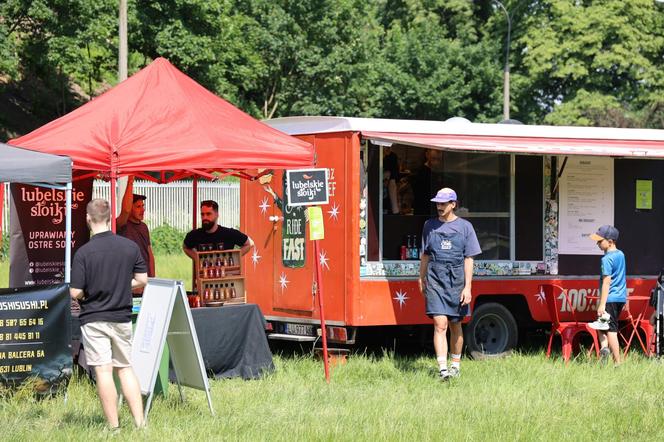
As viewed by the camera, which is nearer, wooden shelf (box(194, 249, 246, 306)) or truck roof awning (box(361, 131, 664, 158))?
wooden shelf (box(194, 249, 246, 306))

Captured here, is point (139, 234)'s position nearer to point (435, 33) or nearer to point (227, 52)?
point (227, 52)

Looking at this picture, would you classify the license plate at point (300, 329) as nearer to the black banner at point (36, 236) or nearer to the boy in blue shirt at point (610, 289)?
the black banner at point (36, 236)

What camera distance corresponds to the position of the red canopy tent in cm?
1001

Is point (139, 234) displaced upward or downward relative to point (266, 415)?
upward

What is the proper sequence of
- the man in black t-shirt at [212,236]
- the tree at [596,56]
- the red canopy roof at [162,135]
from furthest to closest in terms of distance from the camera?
1. the tree at [596,56]
2. the man in black t-shirt at [212,236]
3. the red canopy roof at [162,135]

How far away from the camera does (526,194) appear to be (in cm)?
1255

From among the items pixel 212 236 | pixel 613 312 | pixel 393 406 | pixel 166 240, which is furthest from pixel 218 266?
pixel 166 240

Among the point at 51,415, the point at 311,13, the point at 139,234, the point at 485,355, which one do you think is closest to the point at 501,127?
the point at 485,355

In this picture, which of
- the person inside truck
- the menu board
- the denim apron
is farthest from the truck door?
the menu board

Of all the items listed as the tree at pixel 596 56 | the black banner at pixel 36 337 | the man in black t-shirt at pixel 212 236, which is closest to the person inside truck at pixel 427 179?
the man in black t-shirt at pixel 212 236

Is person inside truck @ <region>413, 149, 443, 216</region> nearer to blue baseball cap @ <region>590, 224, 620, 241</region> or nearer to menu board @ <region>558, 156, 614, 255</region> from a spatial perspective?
menu board @ <region>558, 156, 614, 255</region>

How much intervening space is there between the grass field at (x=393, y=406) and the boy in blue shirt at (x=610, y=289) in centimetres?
33

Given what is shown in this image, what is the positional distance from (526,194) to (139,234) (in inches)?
173

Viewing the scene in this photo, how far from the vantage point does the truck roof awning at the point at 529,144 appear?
11.1 metres
